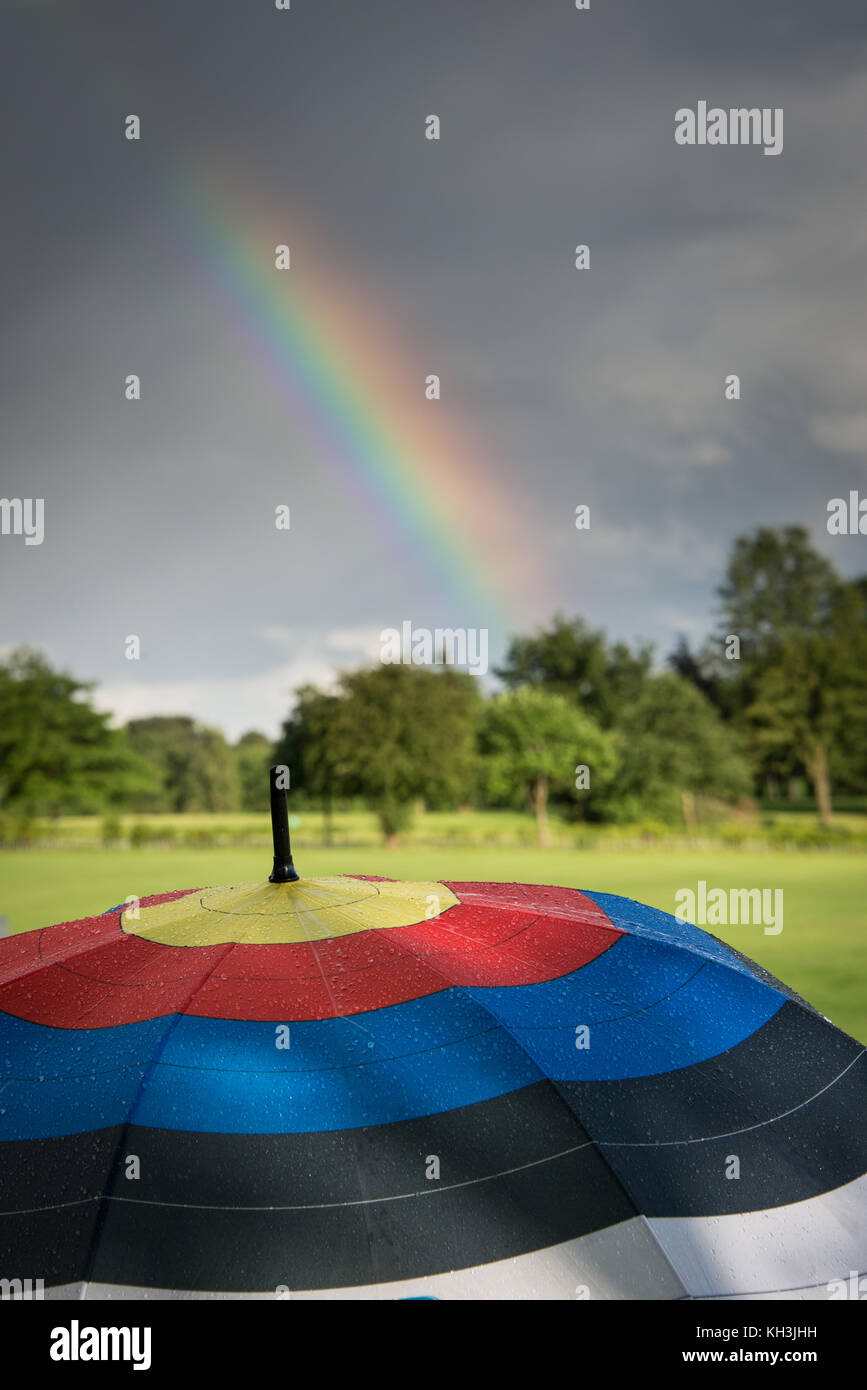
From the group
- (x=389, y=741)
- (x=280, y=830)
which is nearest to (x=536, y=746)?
(x=389, y=741)

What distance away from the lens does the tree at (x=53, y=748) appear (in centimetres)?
5372

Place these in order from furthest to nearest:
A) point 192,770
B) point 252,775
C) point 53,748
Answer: point 252,775 < point 192,770 < point 53,748

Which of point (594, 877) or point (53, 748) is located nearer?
point (594, 877)

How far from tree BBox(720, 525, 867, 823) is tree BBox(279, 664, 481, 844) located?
23102 mm

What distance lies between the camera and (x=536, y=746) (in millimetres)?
51000

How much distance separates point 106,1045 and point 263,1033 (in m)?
0.47

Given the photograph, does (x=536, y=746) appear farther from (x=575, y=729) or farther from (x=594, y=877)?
(x=594, y=877)

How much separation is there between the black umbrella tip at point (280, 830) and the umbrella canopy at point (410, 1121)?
1.01 feet

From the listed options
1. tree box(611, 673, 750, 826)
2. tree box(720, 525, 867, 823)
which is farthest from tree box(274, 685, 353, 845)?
tree box(720, 525, 867, 823)

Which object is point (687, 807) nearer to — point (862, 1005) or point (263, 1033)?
point (862, 1005)

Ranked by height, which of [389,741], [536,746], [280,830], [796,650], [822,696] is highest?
[796,650]

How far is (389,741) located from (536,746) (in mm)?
10242
